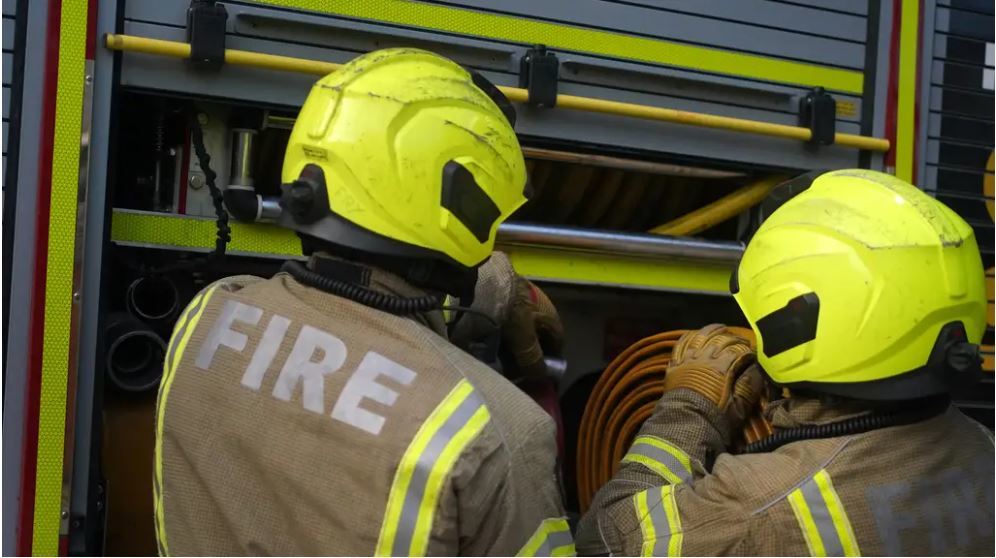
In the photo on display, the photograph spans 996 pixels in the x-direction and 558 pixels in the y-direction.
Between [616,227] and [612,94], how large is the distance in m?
0.63

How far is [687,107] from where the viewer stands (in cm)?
343

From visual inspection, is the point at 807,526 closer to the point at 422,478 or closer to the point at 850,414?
the point at 850,414

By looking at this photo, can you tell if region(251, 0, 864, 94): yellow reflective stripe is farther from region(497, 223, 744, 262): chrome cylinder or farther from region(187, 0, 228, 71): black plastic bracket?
region(497, 223, 744, 262): chrome cylinder

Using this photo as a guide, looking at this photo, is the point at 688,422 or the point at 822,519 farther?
the point at 688,422

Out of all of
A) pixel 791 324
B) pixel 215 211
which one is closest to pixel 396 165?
pixel 791 324

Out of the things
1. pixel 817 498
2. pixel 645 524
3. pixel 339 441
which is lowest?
pixel 645 524

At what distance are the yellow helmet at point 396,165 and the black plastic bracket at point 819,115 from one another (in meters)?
1.57

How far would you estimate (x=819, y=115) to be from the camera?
352cm

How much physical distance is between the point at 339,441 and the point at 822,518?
96cm

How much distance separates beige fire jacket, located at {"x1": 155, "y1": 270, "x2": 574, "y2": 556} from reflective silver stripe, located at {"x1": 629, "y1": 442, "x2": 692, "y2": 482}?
1.54 ft

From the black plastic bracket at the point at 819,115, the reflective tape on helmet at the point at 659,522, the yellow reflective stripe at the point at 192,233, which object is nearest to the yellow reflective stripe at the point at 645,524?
the reflective tape on helmet at the point at 659,522

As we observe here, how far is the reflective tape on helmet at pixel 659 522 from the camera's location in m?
2.37

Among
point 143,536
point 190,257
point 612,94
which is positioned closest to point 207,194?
point 190,257

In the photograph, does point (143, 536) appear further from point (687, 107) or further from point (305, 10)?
point (687, 107)
